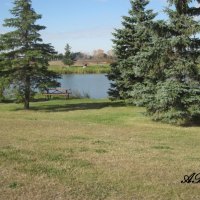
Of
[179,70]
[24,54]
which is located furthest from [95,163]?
[24,54]

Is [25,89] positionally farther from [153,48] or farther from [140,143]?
[140,143]

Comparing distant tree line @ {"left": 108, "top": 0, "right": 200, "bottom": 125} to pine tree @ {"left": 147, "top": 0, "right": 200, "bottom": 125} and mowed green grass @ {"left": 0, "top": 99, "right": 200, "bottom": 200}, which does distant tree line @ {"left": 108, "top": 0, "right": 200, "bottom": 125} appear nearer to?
pine tree @ {"left": 147, "top": 0, "right": 200, "bottom": 125}

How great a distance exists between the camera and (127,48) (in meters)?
25.6

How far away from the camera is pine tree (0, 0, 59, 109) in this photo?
22672 millimetres

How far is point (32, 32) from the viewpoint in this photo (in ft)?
75.8

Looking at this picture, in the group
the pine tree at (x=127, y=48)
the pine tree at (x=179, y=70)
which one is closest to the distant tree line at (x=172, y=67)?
the pine tree at (x=179, y=70)

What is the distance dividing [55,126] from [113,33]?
11979 mm

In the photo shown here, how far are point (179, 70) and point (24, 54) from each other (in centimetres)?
972

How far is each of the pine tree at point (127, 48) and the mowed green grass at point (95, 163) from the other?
10.2m

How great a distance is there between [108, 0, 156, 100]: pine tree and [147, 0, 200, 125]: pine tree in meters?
6.79

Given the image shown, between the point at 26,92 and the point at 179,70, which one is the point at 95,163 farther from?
the point at 26,92

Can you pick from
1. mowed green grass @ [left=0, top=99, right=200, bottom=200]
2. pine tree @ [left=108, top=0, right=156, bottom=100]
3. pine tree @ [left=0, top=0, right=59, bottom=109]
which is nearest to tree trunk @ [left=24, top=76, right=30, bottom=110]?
pine tree @ [left=0, top=0, right=59, bottom=109]

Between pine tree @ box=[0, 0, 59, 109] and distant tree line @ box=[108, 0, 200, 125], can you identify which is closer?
distant tree line @ box=[108, 0, 200, 125]

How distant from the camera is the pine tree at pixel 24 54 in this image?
74.4ft
